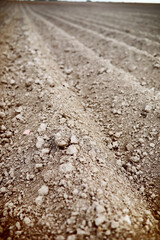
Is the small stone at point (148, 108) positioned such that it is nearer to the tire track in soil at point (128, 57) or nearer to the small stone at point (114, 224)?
the tire track in soil at point (128, 57)

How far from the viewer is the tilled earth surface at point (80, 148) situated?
1144 mm

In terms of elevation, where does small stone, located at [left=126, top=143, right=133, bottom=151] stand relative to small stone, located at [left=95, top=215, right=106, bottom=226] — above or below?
above

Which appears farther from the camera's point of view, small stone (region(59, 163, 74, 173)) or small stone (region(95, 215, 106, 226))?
small stone (region(59, 163, 74, 173))

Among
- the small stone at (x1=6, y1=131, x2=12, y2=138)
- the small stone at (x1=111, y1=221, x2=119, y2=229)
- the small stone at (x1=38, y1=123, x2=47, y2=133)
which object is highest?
the small stone at (x1=38, y1=123, x2=47, y2=133)

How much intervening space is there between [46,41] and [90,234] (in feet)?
15.2

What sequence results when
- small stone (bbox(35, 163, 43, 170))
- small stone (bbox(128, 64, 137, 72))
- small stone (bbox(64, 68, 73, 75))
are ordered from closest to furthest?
small stone (bbox(35, 163, 43, 170)), small stone (bbox(128, 64, 137, 72)), small stone (bbox(64, 68, 73, 75))

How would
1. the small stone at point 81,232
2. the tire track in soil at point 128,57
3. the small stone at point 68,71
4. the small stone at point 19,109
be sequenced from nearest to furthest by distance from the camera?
the small stone at point 81,232 < the small stone at point 19,109 < the tire track in soil at point 128,57 < the small stone at point 68,71

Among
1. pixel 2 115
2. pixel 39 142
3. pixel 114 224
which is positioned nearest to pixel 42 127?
pixel 39 142

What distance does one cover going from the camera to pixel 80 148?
1.53 metres

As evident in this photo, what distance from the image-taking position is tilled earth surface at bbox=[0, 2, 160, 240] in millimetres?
1144

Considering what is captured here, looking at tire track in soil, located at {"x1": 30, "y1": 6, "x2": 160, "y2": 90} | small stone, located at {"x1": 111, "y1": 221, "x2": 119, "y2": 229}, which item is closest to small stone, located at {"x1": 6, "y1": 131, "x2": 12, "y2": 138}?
small stone, located at {"x1": 111, "y1": 221, "x2": 119, "y2": 229}

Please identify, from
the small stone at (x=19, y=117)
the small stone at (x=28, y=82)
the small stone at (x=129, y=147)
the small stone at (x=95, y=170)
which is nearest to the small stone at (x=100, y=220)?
the small stone at (x=95, y=170)

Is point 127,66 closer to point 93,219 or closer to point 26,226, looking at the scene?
point 93,219

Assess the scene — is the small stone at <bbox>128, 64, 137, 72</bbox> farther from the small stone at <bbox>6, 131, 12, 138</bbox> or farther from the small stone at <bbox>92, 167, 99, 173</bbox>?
the small stone at <bbox>6, 131, 12, 138</bbox>
